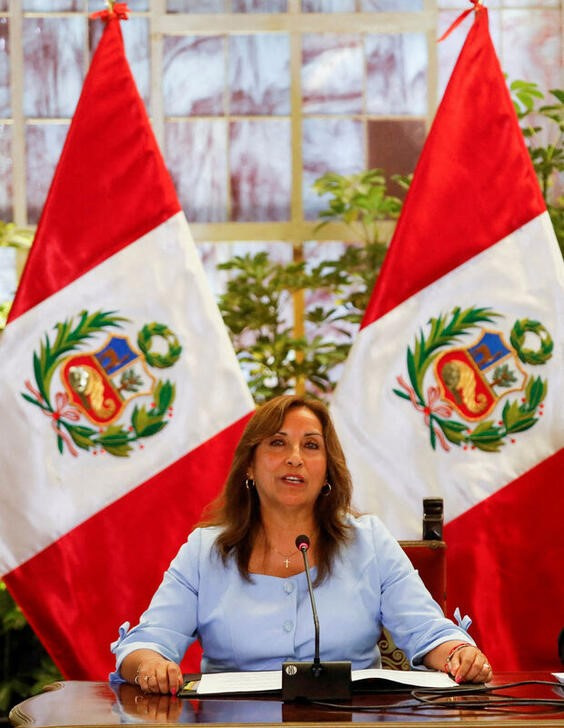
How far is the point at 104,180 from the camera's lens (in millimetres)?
3131

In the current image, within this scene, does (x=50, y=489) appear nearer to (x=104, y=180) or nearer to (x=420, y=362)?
(x=104, y=180)

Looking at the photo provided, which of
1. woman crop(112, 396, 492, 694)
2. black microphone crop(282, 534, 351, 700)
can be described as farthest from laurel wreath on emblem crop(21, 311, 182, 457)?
black microphone crop(282, 534, 351, 700)

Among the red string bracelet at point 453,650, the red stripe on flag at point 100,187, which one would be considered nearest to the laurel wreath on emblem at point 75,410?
the red stripe on flag at point 100,187

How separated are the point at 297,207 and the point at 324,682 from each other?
2.98 metres

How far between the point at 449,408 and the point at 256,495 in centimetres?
86

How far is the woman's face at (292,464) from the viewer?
2297 millimetres

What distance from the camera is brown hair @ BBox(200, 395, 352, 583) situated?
2.32m

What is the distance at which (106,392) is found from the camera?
307 centimetres

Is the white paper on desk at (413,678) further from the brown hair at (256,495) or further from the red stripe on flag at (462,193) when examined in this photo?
the red stripe on flag at (462,193)

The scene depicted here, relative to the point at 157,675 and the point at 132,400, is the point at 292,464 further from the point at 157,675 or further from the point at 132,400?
the point at 132,400

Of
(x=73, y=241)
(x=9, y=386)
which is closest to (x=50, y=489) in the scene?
(x=9, y=386)

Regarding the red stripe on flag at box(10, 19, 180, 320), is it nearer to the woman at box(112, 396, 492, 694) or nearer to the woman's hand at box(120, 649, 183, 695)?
the woman at box(112, 396, 492, 694)

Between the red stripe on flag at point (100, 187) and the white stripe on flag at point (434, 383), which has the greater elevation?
the red stripe on flag at point (100, 187)

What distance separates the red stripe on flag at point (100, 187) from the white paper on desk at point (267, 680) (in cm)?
147
